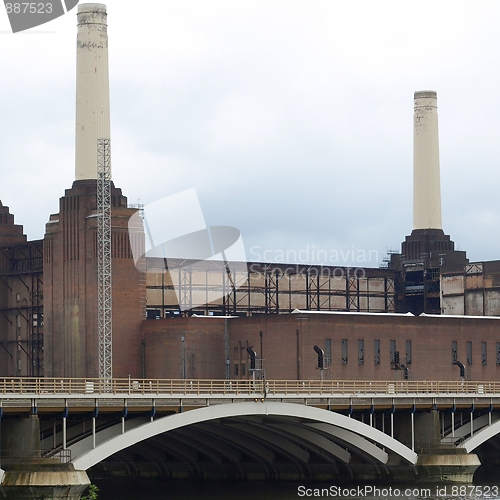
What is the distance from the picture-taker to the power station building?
353 feet

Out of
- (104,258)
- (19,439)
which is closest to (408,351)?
(104,258)

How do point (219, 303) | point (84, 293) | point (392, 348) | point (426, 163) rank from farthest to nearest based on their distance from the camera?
point (426, 163)
point (219, 303)
point (84, 293)
point (392, 348)

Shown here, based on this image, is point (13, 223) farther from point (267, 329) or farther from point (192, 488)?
point (192, 488)

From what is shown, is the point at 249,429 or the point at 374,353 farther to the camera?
the point at 374,353

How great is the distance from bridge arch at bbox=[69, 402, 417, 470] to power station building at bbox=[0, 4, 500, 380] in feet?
56.6

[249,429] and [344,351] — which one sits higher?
[344,351]

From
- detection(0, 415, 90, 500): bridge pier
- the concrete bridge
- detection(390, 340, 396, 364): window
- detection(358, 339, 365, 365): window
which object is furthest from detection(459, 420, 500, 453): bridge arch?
detection(0, 415, 90, 500): bridge pier

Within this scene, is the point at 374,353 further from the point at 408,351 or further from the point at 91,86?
the point at 91,86

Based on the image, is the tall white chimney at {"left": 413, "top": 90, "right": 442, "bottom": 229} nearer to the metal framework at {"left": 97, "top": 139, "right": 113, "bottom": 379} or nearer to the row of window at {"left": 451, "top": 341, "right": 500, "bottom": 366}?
the row of window at {"left": 451, "top": 341, "right": 500, "bottom": 366}

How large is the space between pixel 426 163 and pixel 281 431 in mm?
58769

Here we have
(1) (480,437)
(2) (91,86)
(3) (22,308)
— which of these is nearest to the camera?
(1) (480,437)

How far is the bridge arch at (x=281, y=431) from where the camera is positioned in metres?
71.9

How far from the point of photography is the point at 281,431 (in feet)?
286

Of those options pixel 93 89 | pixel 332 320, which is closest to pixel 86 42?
pixel 93 89
